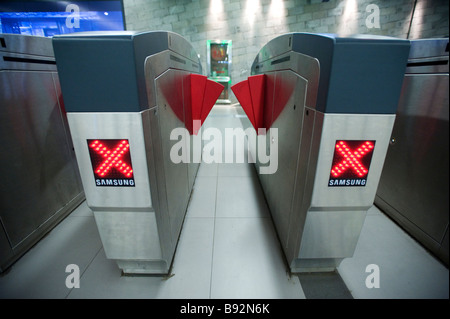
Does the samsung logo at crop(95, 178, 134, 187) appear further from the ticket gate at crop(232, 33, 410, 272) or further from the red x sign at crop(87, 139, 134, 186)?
the ticket gate at crop(232, 33, 410, 272)

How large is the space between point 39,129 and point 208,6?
6173 millimetres

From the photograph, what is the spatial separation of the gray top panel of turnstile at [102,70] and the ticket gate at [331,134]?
2.24ft

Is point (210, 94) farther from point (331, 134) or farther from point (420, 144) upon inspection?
point (420, 144)

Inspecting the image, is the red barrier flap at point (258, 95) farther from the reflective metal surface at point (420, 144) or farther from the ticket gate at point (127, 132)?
the reflective metal surface at point (420, 144)

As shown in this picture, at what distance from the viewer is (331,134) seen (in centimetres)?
90

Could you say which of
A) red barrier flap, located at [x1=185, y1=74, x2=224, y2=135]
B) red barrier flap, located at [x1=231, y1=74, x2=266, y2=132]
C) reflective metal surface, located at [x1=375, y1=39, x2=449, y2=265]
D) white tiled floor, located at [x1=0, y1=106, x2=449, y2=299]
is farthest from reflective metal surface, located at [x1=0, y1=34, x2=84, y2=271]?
reflective metal surface, located at [x1=375, y1=39, x2=449, y2=265]

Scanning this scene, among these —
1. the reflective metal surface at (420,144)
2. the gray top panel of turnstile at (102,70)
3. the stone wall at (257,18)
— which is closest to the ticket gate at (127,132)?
the gray top panel of turnstile at (102,70)

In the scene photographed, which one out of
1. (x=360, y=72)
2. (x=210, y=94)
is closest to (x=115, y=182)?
(x=360, y=72)

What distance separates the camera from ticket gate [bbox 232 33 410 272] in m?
0.81

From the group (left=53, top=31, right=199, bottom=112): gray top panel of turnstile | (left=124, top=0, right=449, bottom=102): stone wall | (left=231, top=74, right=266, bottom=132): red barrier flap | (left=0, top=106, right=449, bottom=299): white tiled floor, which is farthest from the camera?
(left=124, top=0, right=449, bottom=102): stone wall

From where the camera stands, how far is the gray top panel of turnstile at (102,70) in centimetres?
78

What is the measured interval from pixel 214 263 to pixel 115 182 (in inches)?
28.0
